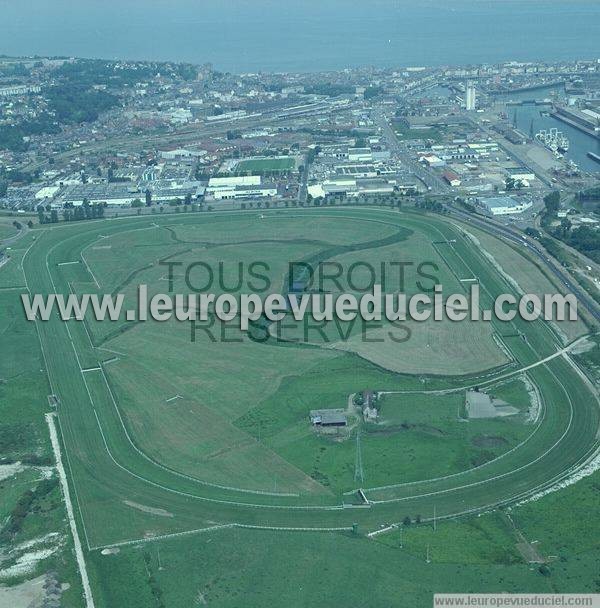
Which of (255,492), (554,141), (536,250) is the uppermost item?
(554,141)

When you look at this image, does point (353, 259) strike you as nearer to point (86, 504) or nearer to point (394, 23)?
point (86, 504)

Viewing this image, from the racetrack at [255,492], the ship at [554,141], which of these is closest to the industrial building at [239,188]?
the ship at [554,141]

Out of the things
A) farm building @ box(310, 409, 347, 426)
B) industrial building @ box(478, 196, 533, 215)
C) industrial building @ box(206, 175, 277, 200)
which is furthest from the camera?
industrial building @ box(206, 175, 277, 200)

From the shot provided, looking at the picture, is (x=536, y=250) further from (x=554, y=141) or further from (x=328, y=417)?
(x=554, y=141)

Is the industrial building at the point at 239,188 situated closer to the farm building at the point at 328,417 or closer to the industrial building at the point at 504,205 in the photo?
the industrial building at the point at 504,205

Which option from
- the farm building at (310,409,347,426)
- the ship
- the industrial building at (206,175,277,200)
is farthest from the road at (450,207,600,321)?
the ship

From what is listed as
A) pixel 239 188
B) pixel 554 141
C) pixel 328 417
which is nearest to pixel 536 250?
pixel 328 417

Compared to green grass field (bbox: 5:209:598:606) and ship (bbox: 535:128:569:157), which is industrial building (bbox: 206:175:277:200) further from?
ship (bbox: 535:128:569:157)
